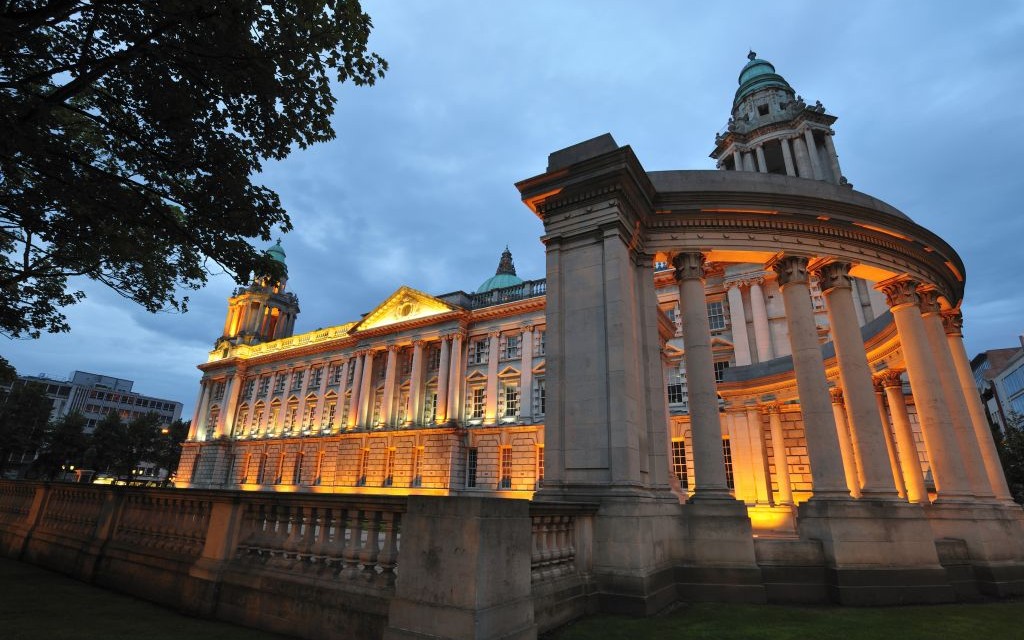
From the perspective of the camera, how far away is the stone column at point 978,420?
1505cm

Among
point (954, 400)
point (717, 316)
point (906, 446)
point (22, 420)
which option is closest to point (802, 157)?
point (717, 316)

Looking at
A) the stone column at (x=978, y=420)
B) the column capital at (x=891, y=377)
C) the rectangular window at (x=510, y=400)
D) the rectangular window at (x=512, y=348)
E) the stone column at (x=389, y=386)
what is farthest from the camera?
the stone column at (x=389, y=386)

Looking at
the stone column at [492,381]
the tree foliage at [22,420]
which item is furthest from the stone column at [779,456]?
the tree foliage at [22,420]

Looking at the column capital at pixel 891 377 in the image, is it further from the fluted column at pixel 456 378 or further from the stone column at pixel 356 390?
the stone column at pixel 356 390

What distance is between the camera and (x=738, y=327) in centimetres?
3534

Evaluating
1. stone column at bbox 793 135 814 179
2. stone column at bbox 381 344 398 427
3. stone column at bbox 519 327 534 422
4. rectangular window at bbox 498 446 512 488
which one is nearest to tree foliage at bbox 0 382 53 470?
stone column at bbox 381 344 398 427

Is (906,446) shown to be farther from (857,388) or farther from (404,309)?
(404,309)

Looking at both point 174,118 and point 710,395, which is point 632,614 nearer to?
point 710,395

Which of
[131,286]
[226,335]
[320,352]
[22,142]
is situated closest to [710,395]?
[22,142]

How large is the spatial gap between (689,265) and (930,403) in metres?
7.64

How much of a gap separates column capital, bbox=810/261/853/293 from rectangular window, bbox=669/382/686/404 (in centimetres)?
2350

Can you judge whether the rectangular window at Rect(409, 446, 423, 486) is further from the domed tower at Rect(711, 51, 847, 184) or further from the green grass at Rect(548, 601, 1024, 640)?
the domed tower at Rect(711, 51, 847, 184)

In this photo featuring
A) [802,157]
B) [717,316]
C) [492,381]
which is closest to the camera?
[717,316]

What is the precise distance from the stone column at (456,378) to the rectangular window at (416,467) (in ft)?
14.7
